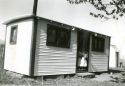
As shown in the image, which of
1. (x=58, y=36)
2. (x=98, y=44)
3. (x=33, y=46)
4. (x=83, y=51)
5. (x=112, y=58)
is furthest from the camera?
(x=112, y=58)

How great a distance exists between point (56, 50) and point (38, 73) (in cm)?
206

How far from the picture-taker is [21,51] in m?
15.0

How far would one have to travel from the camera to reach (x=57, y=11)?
1000 inches

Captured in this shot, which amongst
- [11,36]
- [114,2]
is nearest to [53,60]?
[11,36]

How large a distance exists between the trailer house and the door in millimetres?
78

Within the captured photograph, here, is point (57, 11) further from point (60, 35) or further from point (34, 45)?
point (34, 45)

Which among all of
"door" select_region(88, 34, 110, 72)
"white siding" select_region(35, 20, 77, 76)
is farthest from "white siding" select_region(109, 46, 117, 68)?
"white siding" select_region(35, 20, 77, 76)

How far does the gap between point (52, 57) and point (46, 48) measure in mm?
782

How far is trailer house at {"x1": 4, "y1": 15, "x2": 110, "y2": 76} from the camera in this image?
14.4m

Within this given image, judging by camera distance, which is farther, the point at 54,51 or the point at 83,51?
the point at 83,51

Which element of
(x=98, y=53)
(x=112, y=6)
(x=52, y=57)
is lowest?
(x=52, y=57)

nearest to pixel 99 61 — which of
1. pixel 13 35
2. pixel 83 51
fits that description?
pixel 83 51

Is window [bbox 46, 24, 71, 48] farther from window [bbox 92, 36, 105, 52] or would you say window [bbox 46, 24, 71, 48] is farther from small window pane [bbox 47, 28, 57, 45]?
window [bbox 92, 36, 105, 52]

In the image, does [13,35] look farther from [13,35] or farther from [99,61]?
[99,61]
